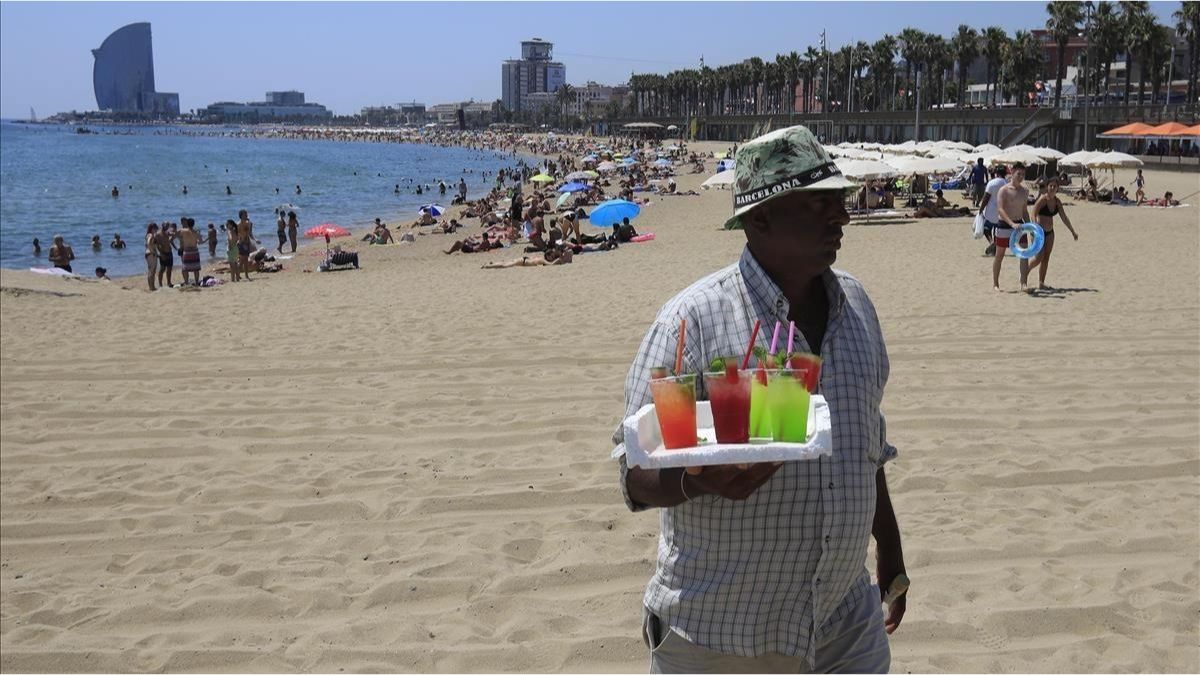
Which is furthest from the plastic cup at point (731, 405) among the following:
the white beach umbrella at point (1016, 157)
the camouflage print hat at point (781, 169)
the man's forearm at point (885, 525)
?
the white beach umbrella at point (1016, 157)

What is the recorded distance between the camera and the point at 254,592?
4.20 meters

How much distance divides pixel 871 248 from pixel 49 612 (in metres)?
15.0

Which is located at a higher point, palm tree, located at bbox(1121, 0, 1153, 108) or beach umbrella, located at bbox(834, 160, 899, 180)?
palm tree, located at bbox(1121, 0, 1153, 108)

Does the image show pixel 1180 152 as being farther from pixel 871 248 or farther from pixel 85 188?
pixel 85 188

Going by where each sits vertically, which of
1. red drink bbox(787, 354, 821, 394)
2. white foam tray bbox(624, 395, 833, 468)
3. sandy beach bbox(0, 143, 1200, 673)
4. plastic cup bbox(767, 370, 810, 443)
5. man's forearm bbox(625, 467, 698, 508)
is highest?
red drink bbox(787, 354, 821, 394)

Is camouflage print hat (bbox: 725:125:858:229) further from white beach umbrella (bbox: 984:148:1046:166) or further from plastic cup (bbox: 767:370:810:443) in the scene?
white beach umbrella (bbox: 984:148:1046:166)

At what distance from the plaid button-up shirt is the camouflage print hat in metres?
0.14

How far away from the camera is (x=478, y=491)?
17.2 ft

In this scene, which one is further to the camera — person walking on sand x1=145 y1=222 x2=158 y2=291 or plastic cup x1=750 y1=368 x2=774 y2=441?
person walking on sand x1=145 y1=222 x2=158 y2=291

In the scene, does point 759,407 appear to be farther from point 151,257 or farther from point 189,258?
point 151,257

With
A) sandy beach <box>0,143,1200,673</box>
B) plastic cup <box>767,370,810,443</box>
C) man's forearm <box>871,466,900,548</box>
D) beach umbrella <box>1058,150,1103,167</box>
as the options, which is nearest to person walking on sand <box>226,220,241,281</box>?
sandy beach <box>0,143,1200,673</box>

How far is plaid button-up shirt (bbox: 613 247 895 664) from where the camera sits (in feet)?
6.40

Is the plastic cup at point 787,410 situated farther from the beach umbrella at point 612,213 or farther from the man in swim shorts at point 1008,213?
the beach umbrella at point 612,213

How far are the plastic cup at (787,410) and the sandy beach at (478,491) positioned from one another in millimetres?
2101
